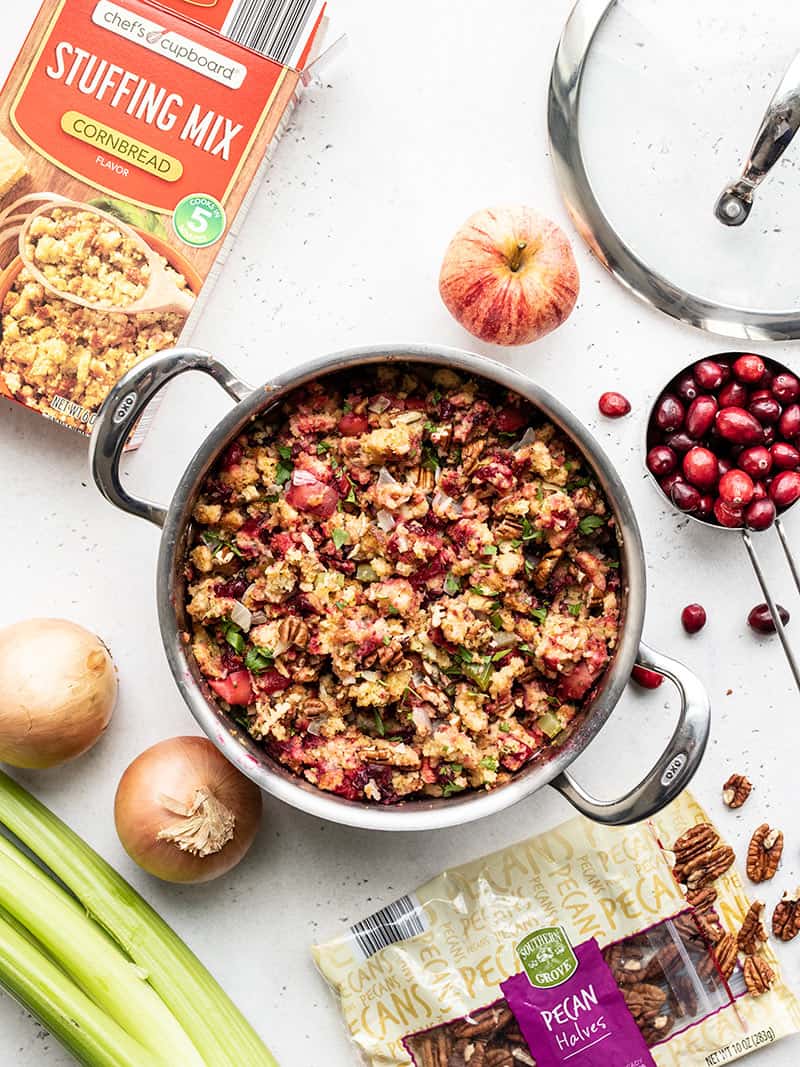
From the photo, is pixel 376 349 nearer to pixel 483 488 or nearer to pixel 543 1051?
pixel 483 488

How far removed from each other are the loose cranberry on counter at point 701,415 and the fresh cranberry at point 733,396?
21 millimetres

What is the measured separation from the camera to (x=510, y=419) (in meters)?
1.73

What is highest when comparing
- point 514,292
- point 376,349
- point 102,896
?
point 514,292

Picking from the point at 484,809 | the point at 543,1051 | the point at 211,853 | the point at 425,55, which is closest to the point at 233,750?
the point at 211,853

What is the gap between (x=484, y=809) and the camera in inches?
64.5

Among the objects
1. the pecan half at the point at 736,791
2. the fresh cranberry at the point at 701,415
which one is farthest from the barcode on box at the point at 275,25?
the pecan half at the point at 736,791

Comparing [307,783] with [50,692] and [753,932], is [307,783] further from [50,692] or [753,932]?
[753,932]

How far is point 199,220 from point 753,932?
1.66 m

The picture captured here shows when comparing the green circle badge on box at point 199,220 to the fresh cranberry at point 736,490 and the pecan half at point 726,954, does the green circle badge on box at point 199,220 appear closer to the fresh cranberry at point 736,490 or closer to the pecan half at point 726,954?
the fresh cranberry at point 736,490

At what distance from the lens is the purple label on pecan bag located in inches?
74.3

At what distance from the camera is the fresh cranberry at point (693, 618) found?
6.23ft

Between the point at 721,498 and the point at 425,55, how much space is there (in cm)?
100

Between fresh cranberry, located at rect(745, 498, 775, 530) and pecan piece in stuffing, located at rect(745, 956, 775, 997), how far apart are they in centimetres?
84

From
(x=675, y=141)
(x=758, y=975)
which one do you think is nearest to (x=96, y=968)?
(x=758, y=975)
